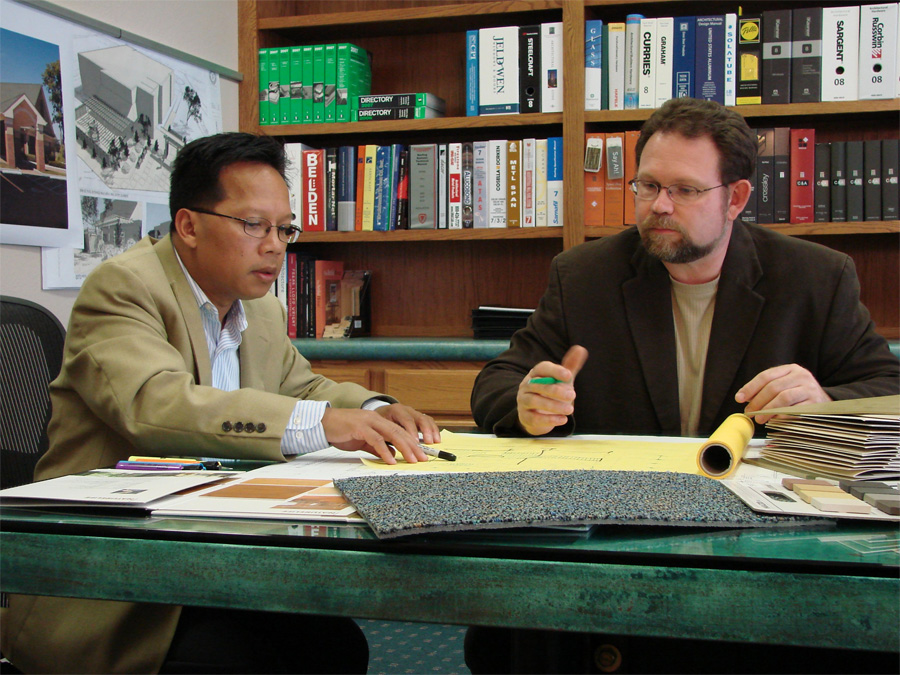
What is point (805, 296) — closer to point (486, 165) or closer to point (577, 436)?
point (577, 436)

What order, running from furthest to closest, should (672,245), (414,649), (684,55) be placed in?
(684,55) → (414,649) → (672,245)

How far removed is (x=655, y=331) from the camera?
1559 millimetres

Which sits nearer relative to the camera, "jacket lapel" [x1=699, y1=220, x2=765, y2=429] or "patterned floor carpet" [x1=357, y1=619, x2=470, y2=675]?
"jacket lapel" [x1=699, y1=220, x2=765, y2=429]

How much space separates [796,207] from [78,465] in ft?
7.36

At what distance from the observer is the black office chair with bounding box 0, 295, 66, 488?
51.4 inches

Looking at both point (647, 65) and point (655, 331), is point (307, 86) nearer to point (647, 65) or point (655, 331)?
point (647, 65)

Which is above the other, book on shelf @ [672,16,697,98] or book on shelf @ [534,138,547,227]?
book on shelf @ [672,16,697,98]

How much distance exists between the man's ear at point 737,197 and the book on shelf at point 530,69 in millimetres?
1185

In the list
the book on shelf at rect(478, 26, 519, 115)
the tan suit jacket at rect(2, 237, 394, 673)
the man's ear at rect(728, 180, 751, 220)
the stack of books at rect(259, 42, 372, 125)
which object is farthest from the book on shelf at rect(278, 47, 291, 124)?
the man's ear at rect(728, 180, 751, 220)

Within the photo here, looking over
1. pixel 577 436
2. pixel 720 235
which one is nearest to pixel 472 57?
pixel 720 235

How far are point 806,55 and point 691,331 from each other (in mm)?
1448

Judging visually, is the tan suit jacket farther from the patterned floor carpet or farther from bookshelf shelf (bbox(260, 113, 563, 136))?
bookshelf shelf (bbox(260, 113, 563, 136))

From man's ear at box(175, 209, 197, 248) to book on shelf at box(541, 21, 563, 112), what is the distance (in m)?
1.54

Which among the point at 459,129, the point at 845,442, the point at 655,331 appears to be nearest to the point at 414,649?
the point at 655,331
